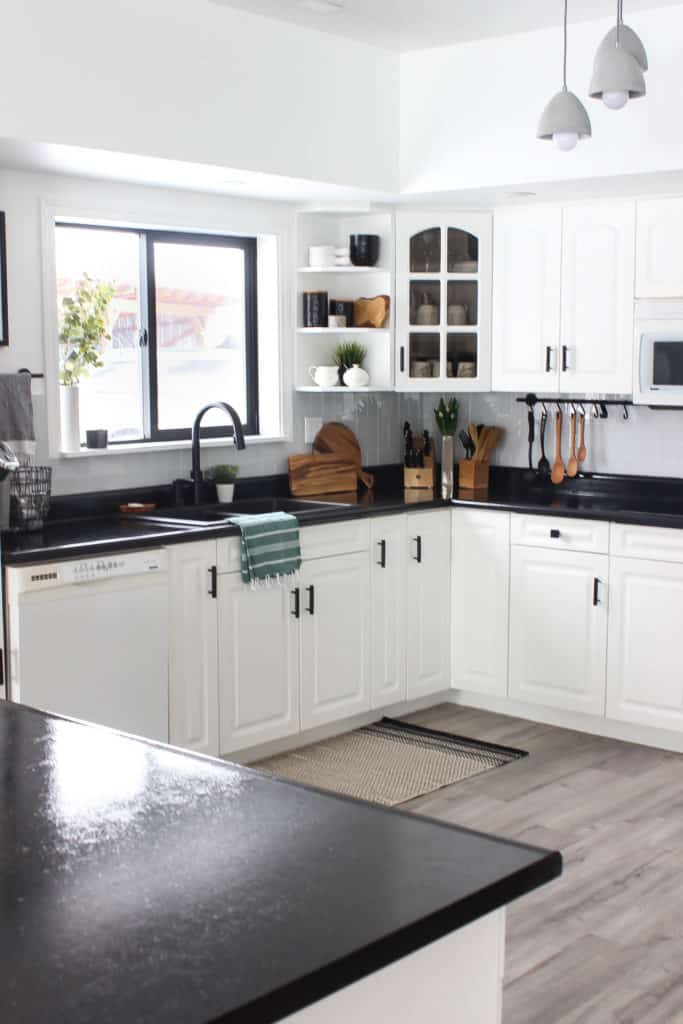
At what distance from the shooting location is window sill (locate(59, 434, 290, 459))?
469 centimetres

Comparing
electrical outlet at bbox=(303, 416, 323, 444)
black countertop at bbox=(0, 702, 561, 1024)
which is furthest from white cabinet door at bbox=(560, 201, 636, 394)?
black countertop at bbox=(0, 702, 561, 1024)

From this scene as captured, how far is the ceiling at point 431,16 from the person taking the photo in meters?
4.32

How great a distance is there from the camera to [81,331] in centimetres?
469

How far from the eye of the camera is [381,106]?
5.02 meters

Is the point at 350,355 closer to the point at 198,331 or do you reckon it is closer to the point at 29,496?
the point at 198,331

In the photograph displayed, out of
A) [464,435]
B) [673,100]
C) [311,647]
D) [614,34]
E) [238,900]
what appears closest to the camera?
[238,900]

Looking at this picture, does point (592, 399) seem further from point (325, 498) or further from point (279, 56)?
point (279, 56)

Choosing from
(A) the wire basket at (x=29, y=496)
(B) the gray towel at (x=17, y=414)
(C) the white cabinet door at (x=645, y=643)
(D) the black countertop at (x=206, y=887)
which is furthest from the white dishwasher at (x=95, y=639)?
(D) the black countertop at (x=206, y=887)

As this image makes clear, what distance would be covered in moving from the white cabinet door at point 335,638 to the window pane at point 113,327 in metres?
0.96

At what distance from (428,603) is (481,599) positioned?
0.73 feet

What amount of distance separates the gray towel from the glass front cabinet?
180 centimetres

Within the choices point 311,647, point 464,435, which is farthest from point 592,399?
point 311,647

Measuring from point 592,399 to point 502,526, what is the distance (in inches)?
29.6

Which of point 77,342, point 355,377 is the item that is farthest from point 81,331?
point 355,377
